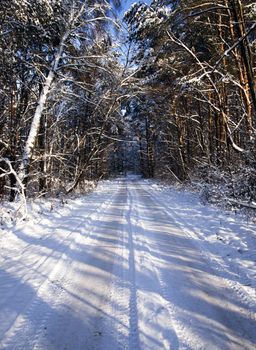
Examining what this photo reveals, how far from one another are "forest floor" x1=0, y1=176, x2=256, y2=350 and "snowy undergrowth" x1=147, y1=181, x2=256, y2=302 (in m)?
0.02

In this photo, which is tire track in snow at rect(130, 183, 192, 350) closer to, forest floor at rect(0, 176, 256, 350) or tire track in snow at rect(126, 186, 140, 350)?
forest floor at rect(0, 176, 256, 350)

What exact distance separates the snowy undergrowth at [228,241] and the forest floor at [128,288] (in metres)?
0.02

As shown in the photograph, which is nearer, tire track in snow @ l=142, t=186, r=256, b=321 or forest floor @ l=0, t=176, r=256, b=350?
forest floor @ l=0, t=176, r=256, b=350

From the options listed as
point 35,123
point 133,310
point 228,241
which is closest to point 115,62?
point 35,123

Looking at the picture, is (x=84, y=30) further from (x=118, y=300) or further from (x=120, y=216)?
(x=118, y=300)

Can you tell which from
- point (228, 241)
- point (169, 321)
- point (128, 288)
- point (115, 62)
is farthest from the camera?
point (115, 62)

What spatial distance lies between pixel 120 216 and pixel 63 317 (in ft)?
21.7

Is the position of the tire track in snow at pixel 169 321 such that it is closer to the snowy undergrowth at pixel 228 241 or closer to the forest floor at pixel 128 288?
the forest floor at pixel 128 288

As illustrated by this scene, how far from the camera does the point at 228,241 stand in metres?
6.20

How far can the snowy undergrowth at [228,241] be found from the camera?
A: 4445 mm

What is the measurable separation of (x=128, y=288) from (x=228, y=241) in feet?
9.98

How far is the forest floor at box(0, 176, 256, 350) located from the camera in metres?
2.98

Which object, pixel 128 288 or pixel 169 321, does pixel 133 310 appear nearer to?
pixel 169 321

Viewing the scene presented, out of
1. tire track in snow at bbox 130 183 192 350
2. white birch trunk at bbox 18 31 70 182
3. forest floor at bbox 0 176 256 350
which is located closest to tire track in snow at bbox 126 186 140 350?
forest floor at bbox 0 176 256 350
